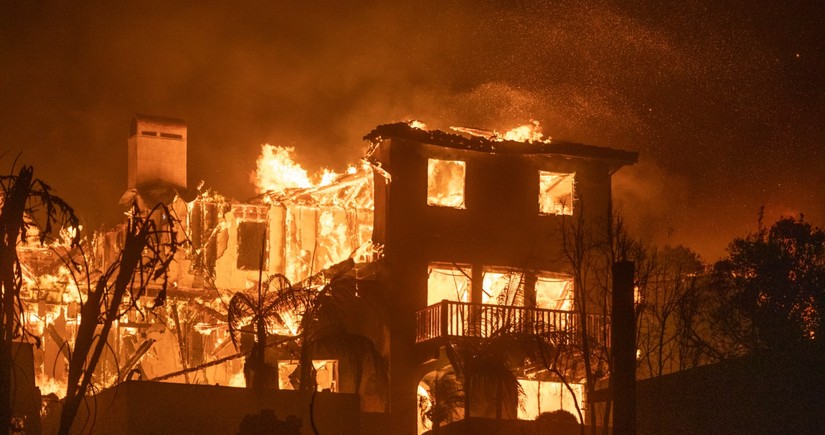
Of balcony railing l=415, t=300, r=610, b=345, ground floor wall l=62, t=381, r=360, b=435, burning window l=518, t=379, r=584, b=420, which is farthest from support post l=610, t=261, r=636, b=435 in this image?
burning window l=518, t=379, r=584, b=420

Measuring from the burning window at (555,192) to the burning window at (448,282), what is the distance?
11.9 ft

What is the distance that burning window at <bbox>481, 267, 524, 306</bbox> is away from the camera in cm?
4012

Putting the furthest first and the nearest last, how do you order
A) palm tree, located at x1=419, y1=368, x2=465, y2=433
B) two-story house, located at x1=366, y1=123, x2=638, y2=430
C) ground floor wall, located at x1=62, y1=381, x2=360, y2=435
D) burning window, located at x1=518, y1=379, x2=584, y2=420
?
1. burning window, located at x1=518, y1=379, x2=584, y2=420
2. two-story house, located at x1=366, y1=123, x2=638, y2=430
3. palm tree, located at x1=419, y1=368, x2=465, y2=433
4. ground floor wall, located at x1=62, y1=381, x2=360, y2=435

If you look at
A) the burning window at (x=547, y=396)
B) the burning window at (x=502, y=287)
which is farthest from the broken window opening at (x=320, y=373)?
the burning window at (x=547, y=396)

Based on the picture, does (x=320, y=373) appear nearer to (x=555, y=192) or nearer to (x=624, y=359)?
(x=555, y=192)

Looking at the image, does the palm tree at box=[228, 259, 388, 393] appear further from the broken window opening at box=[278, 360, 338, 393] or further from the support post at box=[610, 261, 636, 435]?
the support post at box=[610, 261, 636, 435]

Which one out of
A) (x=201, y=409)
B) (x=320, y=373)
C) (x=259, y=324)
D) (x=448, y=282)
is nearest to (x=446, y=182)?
(x=448, y=282)

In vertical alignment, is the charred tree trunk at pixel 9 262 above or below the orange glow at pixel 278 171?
below

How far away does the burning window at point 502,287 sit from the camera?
4012cm

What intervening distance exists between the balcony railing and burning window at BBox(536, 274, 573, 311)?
7.97ft

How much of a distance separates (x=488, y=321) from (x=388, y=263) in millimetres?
3802

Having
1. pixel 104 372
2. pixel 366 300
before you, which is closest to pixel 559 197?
pixel 366 300

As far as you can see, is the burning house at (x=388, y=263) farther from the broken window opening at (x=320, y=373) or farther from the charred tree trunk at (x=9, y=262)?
the charred tree trunk at (x=9, y=262)

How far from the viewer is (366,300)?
38750 millimetres
